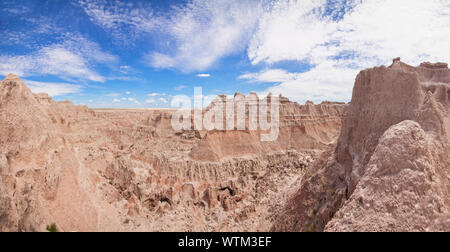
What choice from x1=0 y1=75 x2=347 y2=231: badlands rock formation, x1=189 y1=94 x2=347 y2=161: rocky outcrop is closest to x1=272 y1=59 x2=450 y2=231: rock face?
x1=0 y1=75 x2=347 y2=231: badlands rock formation

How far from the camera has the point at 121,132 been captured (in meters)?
40.5

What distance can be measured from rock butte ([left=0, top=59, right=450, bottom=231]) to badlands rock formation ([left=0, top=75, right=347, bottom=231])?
0.30 feet

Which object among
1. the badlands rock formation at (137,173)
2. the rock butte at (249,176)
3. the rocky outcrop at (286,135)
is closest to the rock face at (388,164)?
the rock butte at (249,176)

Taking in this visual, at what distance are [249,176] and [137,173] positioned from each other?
12.9 meters

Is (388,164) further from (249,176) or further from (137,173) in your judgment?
(137,173)

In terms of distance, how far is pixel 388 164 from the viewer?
7773 millimetres

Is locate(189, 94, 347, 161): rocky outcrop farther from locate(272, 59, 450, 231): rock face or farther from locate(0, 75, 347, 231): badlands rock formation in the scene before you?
locate(272, 59, 450, 231): rock face

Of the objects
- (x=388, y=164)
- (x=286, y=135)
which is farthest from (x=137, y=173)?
(x=388, y=164)

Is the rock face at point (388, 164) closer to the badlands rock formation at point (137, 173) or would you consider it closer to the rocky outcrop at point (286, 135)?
the badlands rock formation at point (137, 173)

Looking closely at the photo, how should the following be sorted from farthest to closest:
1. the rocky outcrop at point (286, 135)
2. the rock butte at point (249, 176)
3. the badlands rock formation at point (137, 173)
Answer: the rocky outcrop at point (286, 135), the badlands rock formation at point (137, 173), the rock butte at point (249, 176)

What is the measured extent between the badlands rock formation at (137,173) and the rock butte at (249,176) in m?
0.09

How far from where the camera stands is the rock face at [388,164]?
7.00m
